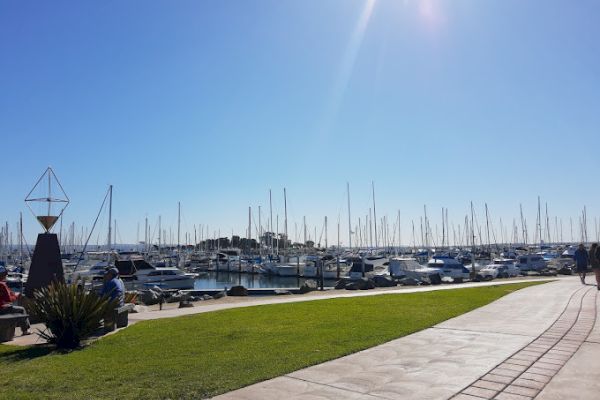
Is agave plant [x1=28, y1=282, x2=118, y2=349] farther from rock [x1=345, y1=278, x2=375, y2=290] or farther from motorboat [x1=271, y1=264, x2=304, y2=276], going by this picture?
motorboat [x1=271, y1=264, x2=304, y2=276]

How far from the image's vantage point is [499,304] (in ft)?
46.4

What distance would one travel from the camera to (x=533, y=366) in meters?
6.78

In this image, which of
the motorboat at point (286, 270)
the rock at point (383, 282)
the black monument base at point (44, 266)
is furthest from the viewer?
the motorboat at point (286, 270)

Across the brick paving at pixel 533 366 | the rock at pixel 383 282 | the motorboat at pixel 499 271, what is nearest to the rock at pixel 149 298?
the rock at pixel 383 282

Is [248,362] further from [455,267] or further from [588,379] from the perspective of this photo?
[455,267]

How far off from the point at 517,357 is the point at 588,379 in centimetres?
126

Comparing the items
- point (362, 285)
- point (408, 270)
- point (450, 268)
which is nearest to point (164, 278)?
point (408, 270)

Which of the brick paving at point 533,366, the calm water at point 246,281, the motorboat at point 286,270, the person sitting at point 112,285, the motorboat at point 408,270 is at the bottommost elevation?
the calm water at point 246,281

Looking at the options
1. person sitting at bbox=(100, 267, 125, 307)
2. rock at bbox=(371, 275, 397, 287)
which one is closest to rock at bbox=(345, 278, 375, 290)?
rock at bbox=(371, 275, 397, 287)

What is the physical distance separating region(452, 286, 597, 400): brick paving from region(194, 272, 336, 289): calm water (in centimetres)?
4446

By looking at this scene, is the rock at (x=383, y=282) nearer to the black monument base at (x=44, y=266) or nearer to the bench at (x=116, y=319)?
the black monument base at (x=44, y=266)

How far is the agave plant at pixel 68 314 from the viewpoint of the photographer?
930cm

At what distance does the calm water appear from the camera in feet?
191

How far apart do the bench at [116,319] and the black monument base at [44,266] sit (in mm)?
3047
